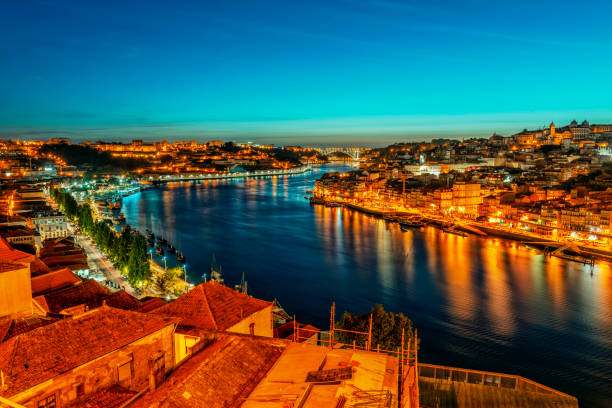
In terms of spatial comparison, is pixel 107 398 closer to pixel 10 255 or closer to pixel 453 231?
pixel 10 255

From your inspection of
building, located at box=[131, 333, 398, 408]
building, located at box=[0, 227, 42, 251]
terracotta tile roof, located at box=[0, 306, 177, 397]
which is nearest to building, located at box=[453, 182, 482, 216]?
building, located at box=[0, 227, 42, 251]

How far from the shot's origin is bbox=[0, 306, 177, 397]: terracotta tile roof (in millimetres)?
1927

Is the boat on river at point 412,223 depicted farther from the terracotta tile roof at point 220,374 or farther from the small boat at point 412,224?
the terracotta tile roof at point 220,374

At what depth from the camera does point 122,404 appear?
204 centimetres

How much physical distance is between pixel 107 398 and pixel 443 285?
24.4 feet

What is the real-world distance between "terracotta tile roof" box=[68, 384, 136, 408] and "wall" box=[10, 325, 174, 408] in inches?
1.1

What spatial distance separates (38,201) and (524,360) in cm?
1480

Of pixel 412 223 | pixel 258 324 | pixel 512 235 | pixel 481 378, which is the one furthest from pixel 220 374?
pixel 412 223

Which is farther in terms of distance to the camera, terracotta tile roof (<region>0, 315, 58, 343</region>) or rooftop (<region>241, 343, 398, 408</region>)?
terracotta tile roof (<region>0, 315, 58, 343</region>)

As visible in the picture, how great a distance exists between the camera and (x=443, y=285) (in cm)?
847

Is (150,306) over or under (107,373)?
under

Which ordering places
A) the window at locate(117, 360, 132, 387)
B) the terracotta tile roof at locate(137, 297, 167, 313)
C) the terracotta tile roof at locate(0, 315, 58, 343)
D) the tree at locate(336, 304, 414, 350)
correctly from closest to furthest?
the window at locate(117, 360, 132, 387) → the terracotta tile roof at locate(0, 315, 58, 343) → the terracotta tile roof at locate(137, 297, 167, 313) → the tree at locate(336, 304, 414, 350)

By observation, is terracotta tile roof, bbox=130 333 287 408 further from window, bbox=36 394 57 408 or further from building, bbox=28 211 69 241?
building, bbox=28 211 69 241

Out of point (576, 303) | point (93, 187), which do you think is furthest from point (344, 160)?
point (576, 303)
